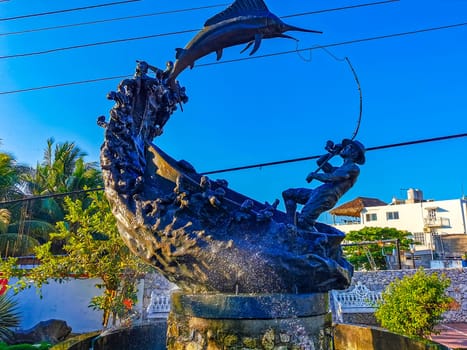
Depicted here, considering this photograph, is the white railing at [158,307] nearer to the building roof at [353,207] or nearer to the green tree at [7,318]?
the green tree at [7,318]

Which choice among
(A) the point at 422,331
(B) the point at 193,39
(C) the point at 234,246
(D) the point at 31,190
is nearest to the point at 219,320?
(C) the point at 234,246

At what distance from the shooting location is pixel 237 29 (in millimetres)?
4461

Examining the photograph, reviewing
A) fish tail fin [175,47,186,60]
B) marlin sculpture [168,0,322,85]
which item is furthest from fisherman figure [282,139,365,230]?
fish tail fin [175,47,186,60]

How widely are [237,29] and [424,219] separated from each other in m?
33.5

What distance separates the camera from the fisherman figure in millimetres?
3842

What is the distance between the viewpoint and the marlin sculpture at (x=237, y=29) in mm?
4453

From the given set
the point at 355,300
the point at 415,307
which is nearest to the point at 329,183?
the point at 415,307

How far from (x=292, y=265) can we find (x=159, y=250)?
1248 mm

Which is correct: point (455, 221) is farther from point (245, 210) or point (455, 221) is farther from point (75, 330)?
point (245, 210)

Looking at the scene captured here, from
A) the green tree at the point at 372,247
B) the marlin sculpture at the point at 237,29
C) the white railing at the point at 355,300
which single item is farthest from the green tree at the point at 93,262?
the green tree at the point at 372,247

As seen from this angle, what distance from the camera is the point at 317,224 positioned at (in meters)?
4.14

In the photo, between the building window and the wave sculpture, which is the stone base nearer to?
the wave sculpture

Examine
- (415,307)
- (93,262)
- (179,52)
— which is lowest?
(415,307)

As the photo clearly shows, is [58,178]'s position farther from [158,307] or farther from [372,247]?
[372,247]
